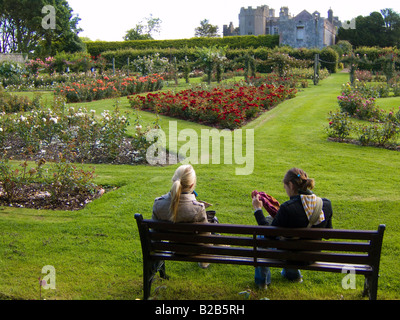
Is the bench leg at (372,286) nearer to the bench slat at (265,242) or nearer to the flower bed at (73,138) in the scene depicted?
the bench slat at (265,242)

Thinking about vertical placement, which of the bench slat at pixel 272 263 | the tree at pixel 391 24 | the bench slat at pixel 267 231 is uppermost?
the tree at pixel 391 24

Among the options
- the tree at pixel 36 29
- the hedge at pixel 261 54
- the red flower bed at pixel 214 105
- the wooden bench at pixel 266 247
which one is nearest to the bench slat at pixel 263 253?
the wooden bench at pixel 266 247

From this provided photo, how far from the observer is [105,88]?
16.9 metres

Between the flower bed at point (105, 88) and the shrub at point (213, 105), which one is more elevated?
the flower bed at point (105, 88)

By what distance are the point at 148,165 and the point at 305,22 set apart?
1550 inches

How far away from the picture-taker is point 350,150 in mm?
8688

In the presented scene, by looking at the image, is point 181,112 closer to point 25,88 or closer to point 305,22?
point 25,88

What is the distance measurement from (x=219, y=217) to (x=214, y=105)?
6981mm

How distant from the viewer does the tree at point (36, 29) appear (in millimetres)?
39562

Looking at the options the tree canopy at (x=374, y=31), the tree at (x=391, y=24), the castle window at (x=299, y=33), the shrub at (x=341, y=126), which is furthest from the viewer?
the tree at (x=391, y=24)

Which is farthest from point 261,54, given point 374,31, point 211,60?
point 374,31

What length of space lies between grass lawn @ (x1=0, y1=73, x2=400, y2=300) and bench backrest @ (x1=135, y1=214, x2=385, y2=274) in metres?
0.38

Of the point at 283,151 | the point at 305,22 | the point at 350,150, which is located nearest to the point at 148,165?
the point at 283,151

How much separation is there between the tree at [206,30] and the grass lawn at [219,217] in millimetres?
62974
